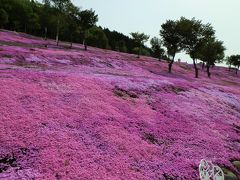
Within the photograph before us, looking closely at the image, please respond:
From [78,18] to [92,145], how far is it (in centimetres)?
7231

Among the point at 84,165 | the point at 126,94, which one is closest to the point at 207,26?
the point at 126,94

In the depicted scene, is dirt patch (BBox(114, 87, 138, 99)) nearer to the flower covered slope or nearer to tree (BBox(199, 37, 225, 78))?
the flower covered slope

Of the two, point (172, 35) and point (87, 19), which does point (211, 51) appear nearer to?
point (172, 35)

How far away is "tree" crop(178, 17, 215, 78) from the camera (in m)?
67.9

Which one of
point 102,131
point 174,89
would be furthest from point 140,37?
point 102,131

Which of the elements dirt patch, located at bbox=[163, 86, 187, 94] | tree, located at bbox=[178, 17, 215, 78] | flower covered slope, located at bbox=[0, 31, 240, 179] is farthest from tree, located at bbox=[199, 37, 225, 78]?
flower covered slope, located at bbox=[0, 31, 240, 179]

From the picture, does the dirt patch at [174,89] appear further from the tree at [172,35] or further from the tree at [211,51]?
the tree at [211,51]

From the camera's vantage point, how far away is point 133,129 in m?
17.9

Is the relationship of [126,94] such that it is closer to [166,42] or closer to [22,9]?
[166,42]

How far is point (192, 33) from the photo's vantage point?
68.4m

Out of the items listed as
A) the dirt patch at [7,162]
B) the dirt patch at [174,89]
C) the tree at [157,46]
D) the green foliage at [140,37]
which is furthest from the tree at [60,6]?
the dirt patch at [7,162]

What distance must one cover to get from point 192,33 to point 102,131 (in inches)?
2272

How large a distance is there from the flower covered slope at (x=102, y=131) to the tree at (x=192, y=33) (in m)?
43.0

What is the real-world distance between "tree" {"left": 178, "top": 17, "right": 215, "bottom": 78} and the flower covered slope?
42989mm
